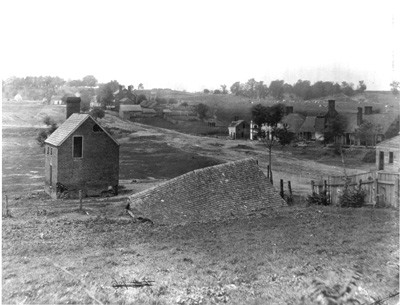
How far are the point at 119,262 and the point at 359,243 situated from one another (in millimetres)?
7767

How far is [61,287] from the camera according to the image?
11.2m

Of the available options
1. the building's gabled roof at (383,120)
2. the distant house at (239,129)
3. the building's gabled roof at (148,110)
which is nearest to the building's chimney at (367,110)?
the building's gabled roof at (383,120)

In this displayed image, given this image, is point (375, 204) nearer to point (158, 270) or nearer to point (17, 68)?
point (158, 270)

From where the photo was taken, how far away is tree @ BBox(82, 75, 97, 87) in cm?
1893

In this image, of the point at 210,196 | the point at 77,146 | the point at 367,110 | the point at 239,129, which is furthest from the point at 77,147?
the point at 367,110

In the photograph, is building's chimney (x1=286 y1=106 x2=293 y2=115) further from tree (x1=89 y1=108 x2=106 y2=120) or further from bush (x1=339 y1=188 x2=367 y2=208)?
tree (x1=89 y1=108 x2=106 y2=120)

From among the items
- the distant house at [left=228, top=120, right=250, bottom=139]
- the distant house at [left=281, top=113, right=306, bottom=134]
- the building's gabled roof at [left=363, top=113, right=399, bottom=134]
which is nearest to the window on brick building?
the distant house at [left=228, top=120, right=250, bottom=139]

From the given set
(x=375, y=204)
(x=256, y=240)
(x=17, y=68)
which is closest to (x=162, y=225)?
(x=256, y=240)

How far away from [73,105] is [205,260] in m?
20.4

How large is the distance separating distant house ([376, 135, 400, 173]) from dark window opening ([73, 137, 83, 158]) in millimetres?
18939

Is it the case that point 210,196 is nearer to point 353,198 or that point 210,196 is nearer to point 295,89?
point 353,198

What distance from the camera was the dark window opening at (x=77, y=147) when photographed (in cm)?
2915

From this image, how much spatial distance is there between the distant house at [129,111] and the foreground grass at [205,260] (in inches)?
573

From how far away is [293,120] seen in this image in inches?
A: 933
